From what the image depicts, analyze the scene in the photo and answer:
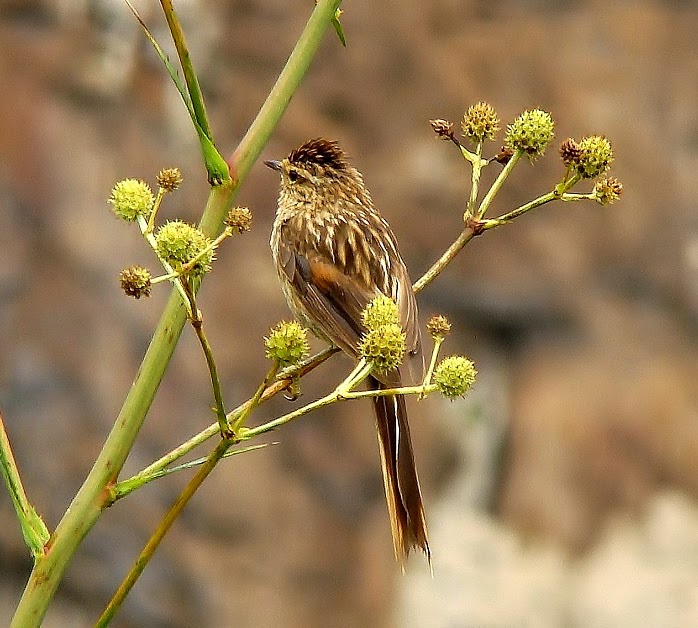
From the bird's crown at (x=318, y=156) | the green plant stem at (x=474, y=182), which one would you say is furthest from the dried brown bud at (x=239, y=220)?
Answer: the bird's crown at (x=318, y=156)

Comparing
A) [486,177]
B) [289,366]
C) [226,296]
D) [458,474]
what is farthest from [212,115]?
[289,366]

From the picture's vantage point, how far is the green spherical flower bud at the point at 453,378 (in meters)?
1.72

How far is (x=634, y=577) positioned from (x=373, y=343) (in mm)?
6052

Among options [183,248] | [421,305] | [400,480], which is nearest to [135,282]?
[183,248]

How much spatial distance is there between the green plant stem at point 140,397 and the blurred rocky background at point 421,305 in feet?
17.0

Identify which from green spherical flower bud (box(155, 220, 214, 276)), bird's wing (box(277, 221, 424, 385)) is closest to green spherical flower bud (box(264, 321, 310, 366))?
green spherical flower bud (box(155, 220, 214, 276))

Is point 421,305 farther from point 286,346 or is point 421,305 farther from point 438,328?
point 286,346

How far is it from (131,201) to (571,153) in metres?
0.68

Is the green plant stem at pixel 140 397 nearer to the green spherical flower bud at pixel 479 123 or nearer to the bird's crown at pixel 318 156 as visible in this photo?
the green spherical flower bud at pixel 479 123

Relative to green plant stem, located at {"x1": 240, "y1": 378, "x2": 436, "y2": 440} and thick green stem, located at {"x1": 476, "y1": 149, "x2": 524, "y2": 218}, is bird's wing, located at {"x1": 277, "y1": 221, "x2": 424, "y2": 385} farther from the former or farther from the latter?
green plant stem, located at {"x1": 240, "y1": 378, "x2": 436, "y2": 440}

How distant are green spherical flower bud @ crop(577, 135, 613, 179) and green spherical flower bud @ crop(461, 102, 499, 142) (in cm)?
19

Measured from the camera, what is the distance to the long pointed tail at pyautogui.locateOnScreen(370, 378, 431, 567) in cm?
219

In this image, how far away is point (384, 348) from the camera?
170cm

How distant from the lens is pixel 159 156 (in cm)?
714
